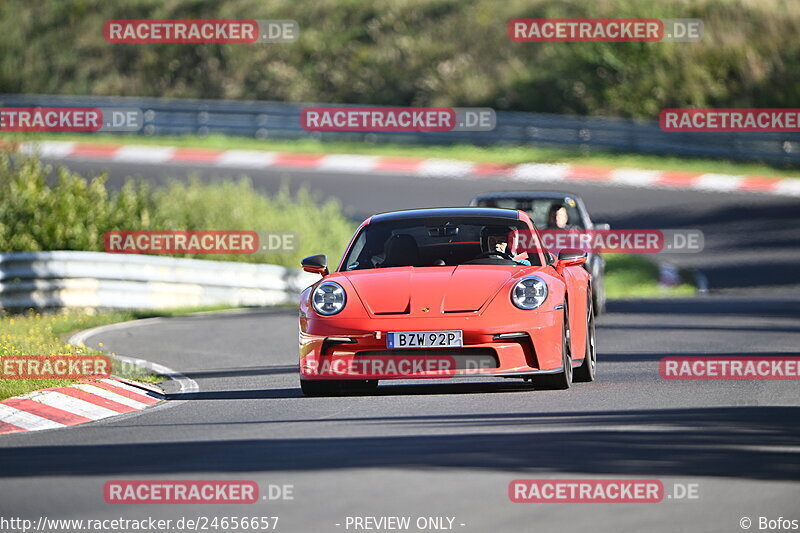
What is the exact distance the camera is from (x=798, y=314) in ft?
67.5

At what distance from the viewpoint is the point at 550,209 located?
18.9 m

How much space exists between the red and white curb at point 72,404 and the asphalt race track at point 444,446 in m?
0.36

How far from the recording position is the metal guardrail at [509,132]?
1494 inches

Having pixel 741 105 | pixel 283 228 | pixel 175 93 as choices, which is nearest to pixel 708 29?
pixel 741 105

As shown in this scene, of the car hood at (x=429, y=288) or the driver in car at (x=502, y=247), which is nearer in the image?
the car hood at (x=429, y=288)

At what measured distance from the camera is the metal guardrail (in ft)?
124

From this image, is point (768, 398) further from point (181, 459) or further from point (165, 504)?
point (165, 504)
